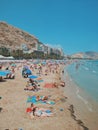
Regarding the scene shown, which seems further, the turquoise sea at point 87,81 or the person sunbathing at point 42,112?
the turquoise sea at point 87,81

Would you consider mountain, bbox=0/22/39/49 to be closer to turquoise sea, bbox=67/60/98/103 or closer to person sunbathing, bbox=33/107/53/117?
turquoise sea, bbox=67/60/98/103

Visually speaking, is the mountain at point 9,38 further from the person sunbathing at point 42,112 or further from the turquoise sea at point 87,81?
the person sunbathing at point 42,112

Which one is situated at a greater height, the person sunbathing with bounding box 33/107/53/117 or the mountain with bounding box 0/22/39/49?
the mountain with bounding box 0/22/39/49

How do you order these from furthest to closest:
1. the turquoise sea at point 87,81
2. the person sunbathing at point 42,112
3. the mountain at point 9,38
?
1. the mountain at point 9,38
2. the turquoise sea at point 87,81
3. the person sunbathing at point 42,112

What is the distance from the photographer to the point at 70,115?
10.1 m

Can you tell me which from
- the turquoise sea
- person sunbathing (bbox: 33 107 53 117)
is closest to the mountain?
the turquoise sea

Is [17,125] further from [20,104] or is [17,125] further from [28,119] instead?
[20,104]

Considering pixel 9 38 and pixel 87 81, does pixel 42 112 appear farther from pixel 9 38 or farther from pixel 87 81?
pixel 9 38

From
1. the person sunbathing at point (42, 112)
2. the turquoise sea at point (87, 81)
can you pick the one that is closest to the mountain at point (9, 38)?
the turquoise sea at point (87, 81)

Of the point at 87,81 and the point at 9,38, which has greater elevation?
the point at 9,38

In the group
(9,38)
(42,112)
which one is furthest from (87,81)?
(9,38)

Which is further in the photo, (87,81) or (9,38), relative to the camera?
(9,38)

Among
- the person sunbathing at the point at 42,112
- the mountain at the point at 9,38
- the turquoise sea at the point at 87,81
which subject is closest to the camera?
the person sunbathing at the point at 42,112

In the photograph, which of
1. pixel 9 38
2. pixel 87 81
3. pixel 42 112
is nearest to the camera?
pixel 42 112
